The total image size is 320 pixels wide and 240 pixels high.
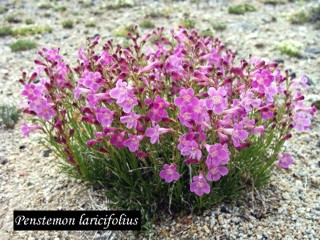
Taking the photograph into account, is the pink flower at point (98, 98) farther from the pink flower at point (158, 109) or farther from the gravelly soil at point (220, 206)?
the gravelly soil at point (220, 206)

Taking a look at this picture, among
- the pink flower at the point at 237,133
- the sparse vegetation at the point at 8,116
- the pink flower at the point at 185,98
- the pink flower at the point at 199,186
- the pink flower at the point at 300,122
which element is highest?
the pink flower at the point at 185,98

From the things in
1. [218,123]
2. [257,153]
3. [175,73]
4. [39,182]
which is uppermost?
[175,73]

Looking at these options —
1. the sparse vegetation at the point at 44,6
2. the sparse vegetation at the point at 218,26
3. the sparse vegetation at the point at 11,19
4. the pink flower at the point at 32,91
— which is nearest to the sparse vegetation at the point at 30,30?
the sparse vegetation at the point at 11,19

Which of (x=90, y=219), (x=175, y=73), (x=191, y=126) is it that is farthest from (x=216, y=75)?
(x=90, y=219)

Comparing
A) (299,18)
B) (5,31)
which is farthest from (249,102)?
(5,31)

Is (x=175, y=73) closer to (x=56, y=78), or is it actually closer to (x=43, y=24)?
(x=56, y=78)

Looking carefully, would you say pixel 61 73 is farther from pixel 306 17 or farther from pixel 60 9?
pixel 60 9
